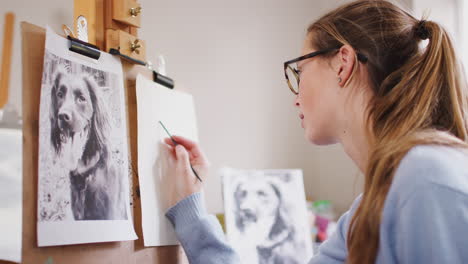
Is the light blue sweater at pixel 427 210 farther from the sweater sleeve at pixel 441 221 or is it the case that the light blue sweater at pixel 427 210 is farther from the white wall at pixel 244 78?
the white wall at pixel 244 78

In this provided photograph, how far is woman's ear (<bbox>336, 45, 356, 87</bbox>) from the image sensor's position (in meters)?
0.83

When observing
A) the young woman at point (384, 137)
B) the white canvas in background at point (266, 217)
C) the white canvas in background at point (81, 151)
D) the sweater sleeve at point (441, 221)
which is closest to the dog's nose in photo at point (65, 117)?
the white canvas in background at point (81, 151)

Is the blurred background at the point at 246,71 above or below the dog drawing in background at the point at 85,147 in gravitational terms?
above

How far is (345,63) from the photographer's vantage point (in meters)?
0.84

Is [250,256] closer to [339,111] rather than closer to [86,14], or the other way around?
[339,111]

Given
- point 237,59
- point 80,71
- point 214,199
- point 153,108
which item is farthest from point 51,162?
point 237,59

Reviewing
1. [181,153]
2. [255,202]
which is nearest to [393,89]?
[181,153]

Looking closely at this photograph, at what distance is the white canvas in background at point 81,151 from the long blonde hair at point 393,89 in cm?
44

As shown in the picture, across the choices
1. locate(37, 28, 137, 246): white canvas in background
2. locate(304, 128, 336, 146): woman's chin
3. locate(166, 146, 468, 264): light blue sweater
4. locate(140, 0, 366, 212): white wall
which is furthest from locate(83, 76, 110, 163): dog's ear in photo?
locate(140, 0, 366, 212): white wall

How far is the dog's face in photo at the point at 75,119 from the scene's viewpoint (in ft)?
2.58

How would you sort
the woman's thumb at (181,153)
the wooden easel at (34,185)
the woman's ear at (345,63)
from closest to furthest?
the wooden easel at (34,185) < the woman's ear at (345,63) < the woman's thumb at (181,153)

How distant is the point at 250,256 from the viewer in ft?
4.58

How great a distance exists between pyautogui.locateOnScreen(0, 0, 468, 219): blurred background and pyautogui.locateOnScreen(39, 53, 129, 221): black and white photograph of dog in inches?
18.8

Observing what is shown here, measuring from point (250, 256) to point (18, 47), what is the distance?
2.91 feet
